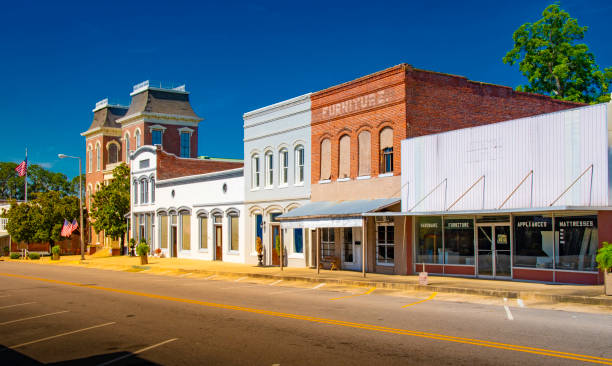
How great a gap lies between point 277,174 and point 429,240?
34.1ft

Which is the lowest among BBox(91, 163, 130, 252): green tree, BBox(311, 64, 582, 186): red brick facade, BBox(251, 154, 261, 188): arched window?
BBox(91, 163, 130, 252): green tree

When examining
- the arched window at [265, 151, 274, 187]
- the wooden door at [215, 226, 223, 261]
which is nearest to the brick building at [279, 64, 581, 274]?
the arched window at [265, 151, 274, 187]

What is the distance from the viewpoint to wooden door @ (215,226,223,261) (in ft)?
116

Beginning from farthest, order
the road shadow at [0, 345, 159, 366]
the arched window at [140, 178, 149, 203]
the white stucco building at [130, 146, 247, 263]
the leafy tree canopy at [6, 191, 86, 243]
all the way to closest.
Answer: the leafy tree canopy at [6, 191, 86, 243] < the arched window at [140, 178, 149, 203] < the white stucco building at [130, 146, 247, 263] < the road shadow at [0, 345, 159, 366]

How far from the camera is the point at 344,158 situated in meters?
26.5

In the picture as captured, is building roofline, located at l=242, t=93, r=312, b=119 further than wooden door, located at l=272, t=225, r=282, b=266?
No

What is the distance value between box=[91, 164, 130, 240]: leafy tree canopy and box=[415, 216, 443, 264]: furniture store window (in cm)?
3007

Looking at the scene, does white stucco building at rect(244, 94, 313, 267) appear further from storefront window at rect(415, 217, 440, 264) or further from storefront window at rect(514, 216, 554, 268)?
storefront window at rect(514, 216, 554, 268)

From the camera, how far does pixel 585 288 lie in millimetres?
16812

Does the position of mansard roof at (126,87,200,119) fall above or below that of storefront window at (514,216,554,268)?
above

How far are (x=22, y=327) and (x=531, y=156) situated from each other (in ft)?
49.8

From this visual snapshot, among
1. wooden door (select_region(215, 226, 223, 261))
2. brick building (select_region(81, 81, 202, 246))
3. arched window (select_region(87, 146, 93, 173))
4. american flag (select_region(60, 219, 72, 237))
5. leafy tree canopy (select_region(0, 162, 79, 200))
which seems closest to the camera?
wooden door (select_region(215, 226, 223, 261))

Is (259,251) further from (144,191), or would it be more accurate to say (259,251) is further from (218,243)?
(144,191)

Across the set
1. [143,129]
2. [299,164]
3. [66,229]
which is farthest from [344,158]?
[143,129]
